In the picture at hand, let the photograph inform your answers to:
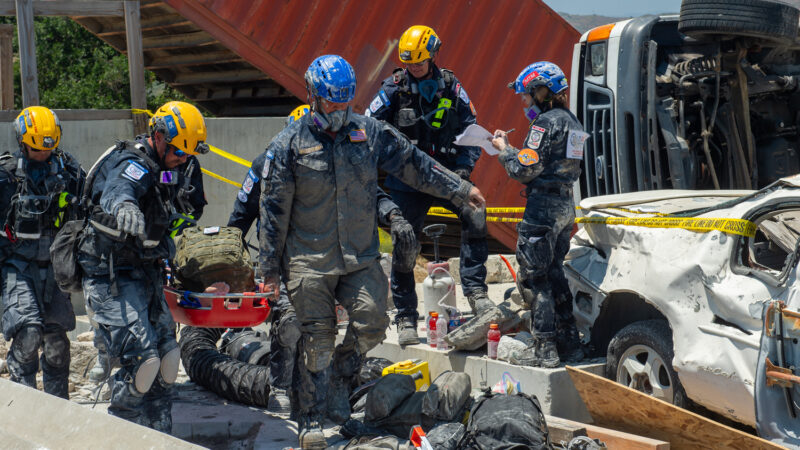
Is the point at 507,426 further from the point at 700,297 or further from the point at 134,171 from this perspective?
the point at 134,171

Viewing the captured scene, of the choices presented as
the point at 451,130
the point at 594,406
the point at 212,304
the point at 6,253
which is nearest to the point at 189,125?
the point at 212,304

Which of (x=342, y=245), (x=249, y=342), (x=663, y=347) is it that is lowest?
(x=249, y=342)

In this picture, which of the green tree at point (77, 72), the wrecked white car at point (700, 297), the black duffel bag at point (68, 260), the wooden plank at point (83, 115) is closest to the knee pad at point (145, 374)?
the black duffel bag at point (68, 260)

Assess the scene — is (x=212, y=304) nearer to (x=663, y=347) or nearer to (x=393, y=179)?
(x=393, y=179)

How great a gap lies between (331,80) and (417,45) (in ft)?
5.58

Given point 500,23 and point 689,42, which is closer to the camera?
point 689,42

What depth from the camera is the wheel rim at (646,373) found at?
16.8ft

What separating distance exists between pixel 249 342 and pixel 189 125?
2.38 meters

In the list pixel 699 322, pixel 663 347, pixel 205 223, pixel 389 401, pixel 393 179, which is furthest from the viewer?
pixel 205 223

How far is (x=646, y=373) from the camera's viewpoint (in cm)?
520

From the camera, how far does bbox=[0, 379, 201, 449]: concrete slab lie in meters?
4.14

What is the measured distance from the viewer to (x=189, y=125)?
5.27 metres

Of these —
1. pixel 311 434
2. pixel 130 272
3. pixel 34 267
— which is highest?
pixel 130 272

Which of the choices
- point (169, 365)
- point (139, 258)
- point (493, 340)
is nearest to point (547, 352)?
point (493, 340)
